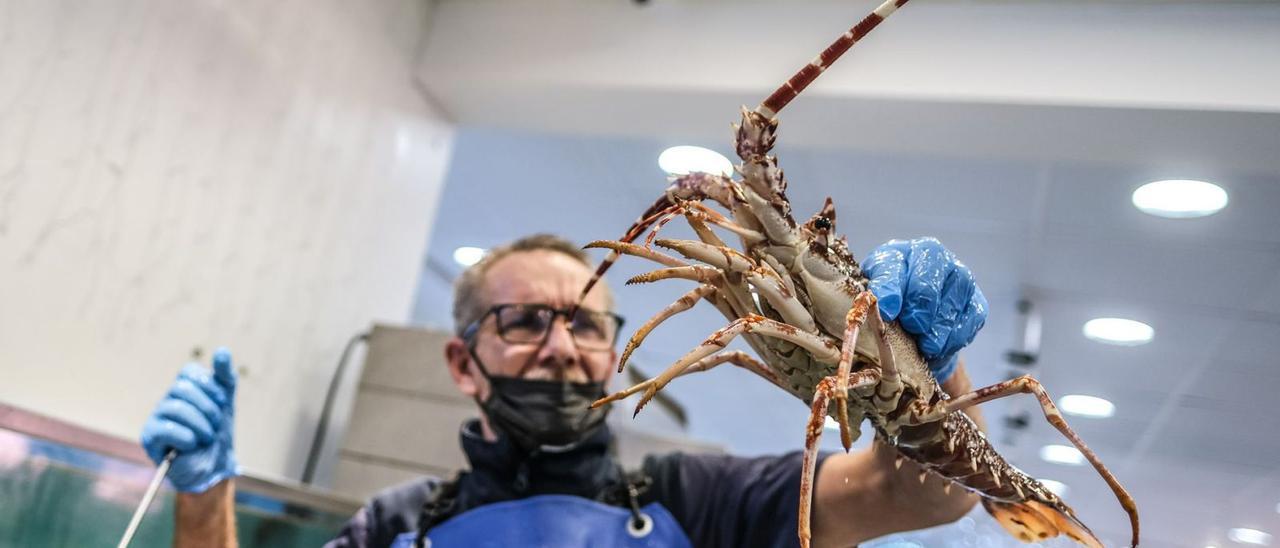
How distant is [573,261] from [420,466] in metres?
0.98

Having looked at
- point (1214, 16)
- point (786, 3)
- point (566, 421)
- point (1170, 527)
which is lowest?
point (1170, 527)

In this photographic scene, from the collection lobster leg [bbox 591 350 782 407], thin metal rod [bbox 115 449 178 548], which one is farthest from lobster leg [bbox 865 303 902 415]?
thin metal rod [bbox 115 449 178 548]

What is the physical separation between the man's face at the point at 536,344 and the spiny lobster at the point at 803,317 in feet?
2.68

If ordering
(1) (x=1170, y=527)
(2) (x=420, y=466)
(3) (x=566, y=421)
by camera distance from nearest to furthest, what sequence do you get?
(1) (x=1170, y=527), (3) (x=566, y=421), (2) (x=420, y=466)

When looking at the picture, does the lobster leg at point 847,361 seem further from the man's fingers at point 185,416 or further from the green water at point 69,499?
the green water at point 69,499

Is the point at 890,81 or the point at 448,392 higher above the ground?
the point at 890,81

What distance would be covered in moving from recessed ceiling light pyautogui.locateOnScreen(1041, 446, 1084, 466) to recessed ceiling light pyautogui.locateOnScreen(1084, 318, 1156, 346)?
184mm

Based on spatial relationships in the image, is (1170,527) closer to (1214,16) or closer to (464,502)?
(464,502)

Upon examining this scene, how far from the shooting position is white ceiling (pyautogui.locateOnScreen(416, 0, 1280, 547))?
848 millimetres

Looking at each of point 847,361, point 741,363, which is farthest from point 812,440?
point 741,363

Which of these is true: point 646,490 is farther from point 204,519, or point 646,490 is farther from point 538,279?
point 204,519

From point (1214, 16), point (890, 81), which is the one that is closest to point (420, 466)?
point (890, 81)

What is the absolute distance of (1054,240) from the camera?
4.45 feet

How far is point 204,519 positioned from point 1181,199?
1.81 m
